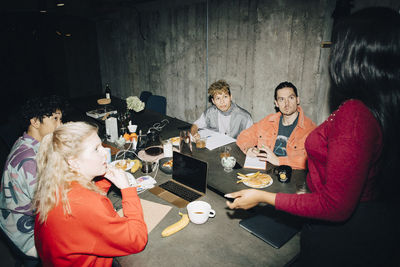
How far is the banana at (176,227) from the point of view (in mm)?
1418

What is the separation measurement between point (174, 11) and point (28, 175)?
14.4 ft

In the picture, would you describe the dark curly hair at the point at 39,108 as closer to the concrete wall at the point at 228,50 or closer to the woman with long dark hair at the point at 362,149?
the woman with long dark hair at the point at 362,149

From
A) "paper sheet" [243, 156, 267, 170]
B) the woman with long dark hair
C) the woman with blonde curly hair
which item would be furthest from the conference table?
the woman with long dark hair

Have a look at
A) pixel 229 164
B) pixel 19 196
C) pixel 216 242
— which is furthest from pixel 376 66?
pixel 19 196

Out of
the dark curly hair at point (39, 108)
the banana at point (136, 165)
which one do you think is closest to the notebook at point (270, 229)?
the banana at point (136, 165)

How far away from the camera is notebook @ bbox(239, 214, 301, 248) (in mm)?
1362

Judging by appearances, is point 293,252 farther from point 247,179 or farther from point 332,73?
point 332,73

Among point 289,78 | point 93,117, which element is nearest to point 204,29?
point 289,78

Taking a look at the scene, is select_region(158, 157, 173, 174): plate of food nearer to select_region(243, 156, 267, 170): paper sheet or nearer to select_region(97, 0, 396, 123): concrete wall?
select_region(243, 156, 267, 170): paper sheet

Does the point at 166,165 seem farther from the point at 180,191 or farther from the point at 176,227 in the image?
the point at 176,227

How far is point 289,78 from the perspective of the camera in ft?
11.4

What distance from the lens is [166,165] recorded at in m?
2.18

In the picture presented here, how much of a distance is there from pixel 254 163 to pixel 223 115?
50.2 inches

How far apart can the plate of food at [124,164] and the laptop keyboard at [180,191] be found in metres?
0.46
